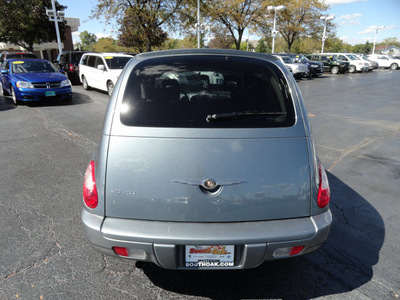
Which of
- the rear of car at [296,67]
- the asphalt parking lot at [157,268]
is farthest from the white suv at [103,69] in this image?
the rear of car at [296,67]

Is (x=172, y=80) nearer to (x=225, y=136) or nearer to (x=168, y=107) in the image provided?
(x=168, y=107)

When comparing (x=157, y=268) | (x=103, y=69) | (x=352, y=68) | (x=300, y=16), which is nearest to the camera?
(x=157, y=268)

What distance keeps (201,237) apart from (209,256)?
0.17 m

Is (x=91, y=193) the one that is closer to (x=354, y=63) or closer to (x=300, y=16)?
(x=354, y=63)

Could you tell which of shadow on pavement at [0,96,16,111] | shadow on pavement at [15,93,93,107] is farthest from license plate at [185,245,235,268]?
shadow on pavement at [0,96,16,111]

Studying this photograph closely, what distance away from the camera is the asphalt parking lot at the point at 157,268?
2.28 m

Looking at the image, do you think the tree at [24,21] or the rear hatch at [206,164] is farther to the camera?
the tree at [24,21]

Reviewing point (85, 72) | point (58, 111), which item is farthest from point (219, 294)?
point (85, 72)

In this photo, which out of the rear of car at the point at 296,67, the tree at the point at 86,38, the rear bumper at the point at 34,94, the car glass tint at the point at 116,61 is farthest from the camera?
the tree at the point at 86,38

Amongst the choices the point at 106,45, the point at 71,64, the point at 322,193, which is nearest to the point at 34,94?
the point at 71,64

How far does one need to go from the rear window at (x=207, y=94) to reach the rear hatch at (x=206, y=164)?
0.01 metres

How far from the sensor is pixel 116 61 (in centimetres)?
1217

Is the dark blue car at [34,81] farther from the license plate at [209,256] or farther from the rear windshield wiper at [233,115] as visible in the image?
the license plate at [209,256]

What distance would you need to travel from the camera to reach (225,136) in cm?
195
